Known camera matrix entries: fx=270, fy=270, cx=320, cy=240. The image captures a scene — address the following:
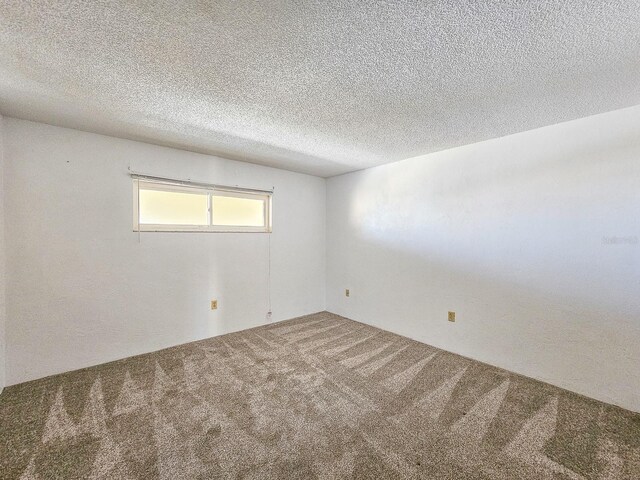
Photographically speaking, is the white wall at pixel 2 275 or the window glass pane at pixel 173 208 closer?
the white wall at pixel 2 275

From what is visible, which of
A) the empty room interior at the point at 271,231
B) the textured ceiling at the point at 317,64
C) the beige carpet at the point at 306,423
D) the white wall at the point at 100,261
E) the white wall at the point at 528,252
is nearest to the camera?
the textured ceiling at the point at 317,64

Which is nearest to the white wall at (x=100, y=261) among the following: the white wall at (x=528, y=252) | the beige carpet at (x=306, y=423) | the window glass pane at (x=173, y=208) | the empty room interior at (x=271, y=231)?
the empty room interior at (x=271, y=231)

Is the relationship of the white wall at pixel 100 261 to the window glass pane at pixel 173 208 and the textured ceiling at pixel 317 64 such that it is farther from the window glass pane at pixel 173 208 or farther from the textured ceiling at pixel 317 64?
the textured ceiling at pixel 317 64

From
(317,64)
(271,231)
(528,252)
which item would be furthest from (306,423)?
(271,231)

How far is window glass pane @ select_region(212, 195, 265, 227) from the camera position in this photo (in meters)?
3.30

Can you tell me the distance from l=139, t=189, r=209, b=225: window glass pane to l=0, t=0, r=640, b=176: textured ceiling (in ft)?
2.29

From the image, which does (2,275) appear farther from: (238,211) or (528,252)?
(528,252)

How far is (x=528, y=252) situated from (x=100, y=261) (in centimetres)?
385

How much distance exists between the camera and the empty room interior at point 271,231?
1.30 meters

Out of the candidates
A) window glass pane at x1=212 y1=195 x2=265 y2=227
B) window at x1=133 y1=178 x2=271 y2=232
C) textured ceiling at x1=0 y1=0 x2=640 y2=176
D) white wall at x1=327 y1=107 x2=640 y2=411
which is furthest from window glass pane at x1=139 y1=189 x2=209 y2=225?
white wall at x1=327 y1=107 x2=640 y2=411

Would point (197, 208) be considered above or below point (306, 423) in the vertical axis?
above

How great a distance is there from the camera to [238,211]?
3484 mm

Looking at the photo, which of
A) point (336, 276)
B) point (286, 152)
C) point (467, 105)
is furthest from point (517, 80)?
point (336, 276)

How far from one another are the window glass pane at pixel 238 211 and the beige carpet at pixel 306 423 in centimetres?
160
